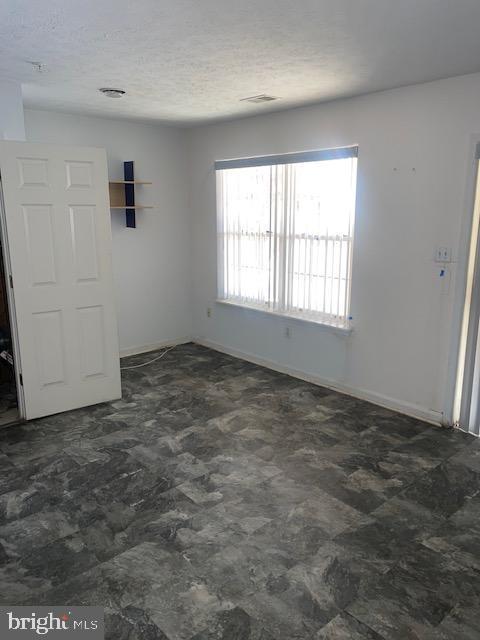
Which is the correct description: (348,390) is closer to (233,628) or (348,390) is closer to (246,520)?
(246,520)

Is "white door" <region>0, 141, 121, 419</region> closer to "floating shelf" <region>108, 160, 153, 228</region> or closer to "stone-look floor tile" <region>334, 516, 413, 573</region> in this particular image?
"floating shelf" <region>108, 160, 153, 228</region>

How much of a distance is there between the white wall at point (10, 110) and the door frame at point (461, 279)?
312 centimetres

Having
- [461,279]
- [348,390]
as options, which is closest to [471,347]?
[461,279]

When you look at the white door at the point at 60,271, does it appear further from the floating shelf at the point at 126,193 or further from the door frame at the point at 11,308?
the floating shelf at the point at 126,193

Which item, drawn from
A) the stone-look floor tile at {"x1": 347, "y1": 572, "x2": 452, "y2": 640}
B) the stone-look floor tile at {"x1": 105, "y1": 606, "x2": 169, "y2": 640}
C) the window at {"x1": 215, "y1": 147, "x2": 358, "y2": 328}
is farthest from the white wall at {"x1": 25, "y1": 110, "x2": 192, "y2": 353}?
the stone-look floor tile at {"x1": 347, "y1": 572, "x2": 452, "y2": 640}

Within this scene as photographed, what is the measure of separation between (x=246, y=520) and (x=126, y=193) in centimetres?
366

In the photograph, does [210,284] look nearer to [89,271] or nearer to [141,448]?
[89,271]

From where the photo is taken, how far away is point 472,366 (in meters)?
3.55

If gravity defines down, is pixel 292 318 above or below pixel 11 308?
below

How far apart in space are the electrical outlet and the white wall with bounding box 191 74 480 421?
0.05 m

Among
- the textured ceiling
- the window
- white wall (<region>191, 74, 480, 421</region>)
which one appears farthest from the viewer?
the window

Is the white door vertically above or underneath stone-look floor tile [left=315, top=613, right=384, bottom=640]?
above

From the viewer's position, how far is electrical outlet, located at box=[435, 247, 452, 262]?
3.56 metres

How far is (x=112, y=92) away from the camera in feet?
12.3
